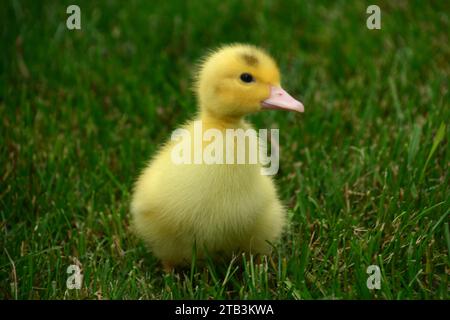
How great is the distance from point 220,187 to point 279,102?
33 centimetres

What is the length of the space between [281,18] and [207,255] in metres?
2.35

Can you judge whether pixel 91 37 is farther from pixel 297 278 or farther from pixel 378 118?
pixel 297 278

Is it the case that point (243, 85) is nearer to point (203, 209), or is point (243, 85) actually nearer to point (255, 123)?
point (203, 209)

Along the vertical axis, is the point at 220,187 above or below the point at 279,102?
below

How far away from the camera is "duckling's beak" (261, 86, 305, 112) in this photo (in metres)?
2.27

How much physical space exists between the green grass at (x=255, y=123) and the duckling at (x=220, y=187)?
4.9 inches

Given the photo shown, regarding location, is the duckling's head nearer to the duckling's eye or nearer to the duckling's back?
the duckling's eye

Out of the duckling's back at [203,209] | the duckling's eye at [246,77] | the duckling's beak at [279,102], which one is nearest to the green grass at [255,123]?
the duckling's back at [203,209]

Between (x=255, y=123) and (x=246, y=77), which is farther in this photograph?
(x=255, y=123)

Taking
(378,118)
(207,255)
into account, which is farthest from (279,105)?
(378,118)

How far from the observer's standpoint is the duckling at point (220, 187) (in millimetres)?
2246

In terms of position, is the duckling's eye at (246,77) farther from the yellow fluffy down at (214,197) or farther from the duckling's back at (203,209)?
the duckling's back at (203,209)

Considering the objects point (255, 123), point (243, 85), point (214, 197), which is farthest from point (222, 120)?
point (255, 123)

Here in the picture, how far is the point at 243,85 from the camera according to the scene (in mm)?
2271
